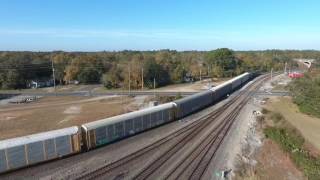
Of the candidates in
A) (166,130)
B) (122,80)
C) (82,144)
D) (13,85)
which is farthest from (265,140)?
(13,85)

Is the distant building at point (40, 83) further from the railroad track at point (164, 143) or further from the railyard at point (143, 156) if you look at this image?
the railyard at point (143, 156)

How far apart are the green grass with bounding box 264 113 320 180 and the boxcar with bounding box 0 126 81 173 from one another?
22236 mm

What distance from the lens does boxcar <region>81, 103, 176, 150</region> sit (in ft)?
110

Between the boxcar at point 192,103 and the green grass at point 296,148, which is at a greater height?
the boxcar at point 192,103

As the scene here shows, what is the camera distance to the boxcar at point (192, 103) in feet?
166

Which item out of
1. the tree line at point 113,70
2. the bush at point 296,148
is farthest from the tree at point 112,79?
the bush at point 296,148

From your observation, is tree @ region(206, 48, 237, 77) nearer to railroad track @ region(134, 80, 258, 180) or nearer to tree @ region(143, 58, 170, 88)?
tree @ region(143, 58, 170, 88)

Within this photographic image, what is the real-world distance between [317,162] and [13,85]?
328ft

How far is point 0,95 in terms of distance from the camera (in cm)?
9206

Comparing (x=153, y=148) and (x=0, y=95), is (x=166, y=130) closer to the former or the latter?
(x=153, y=148)

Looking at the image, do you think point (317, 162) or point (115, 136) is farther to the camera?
point (115, 136)

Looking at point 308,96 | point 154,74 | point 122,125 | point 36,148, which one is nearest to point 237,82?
point 154,74

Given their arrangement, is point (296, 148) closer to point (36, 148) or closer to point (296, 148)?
point (296, 148)

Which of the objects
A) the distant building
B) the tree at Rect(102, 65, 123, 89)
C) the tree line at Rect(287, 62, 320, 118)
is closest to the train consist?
the tree line at Rect(287, 62, 320, 118)
